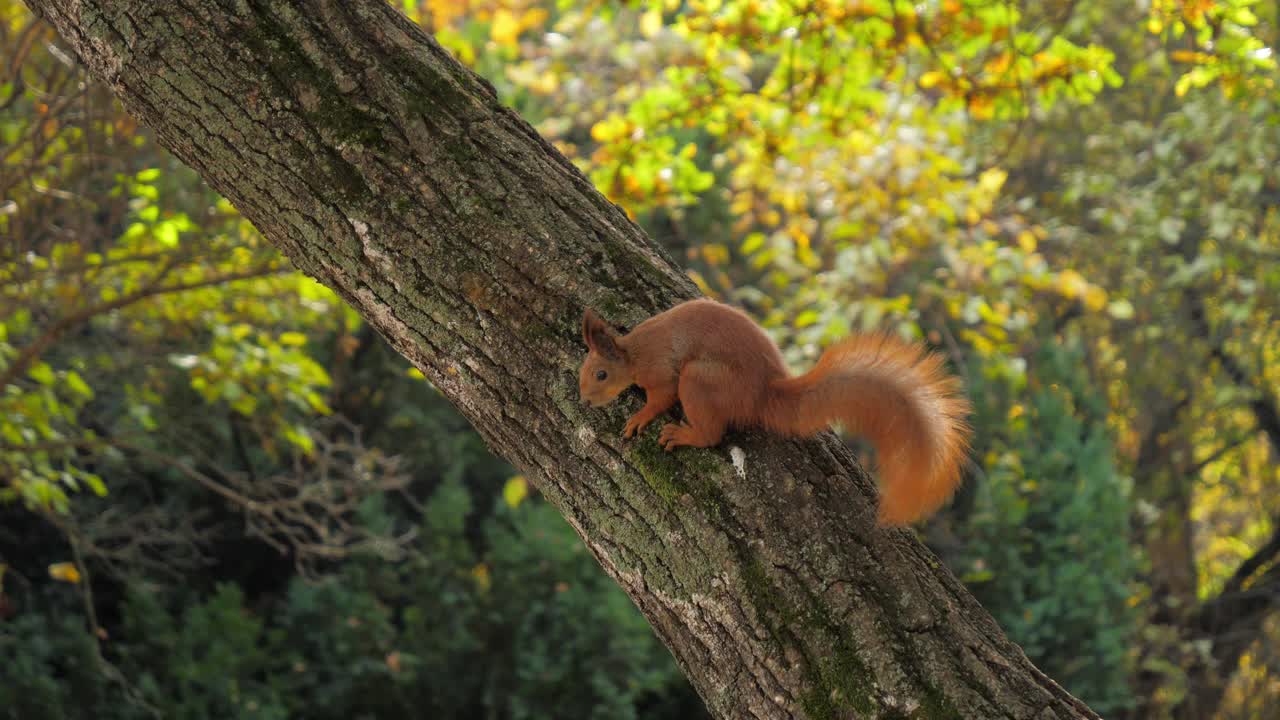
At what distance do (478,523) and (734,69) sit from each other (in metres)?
3.52

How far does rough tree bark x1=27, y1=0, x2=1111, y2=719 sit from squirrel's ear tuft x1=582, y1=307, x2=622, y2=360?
2.0 inches

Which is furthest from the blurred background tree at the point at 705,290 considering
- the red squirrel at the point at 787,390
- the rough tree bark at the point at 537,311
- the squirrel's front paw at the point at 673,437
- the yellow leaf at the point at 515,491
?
the squirrel's front paw at the point at 673,437

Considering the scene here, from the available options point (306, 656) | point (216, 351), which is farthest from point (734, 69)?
point (306, 656)

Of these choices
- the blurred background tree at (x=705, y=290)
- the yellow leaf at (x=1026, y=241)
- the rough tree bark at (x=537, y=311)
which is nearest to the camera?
the rough tree bark at (x=537, y=311)

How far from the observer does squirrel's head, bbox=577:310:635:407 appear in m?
1.74

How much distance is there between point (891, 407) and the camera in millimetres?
1833

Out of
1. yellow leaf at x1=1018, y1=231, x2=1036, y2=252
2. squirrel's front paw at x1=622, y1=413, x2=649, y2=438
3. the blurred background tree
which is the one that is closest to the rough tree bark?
squirrel's front paw at x1=622, y1=413, x2=649, y2=438

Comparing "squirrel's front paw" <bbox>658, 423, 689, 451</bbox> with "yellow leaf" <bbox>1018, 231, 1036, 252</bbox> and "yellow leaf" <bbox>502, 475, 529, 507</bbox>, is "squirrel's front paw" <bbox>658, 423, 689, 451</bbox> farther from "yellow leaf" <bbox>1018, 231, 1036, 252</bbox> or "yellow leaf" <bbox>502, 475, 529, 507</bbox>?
"yellow leaf" <bbox>1018, 231, 1036, 252</bbox>

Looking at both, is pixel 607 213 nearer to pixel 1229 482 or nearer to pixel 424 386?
pixel 424 386

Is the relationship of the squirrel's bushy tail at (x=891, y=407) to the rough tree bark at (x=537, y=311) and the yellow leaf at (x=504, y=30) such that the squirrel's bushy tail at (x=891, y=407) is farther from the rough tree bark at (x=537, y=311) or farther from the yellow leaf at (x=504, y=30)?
the yellow leaf at (x=504, y=30)

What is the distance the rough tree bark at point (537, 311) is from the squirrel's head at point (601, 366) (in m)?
0.03

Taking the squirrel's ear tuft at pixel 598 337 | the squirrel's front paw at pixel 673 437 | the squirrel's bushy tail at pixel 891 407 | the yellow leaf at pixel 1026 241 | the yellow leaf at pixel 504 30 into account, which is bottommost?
the yellow leaf at pixel 504 30

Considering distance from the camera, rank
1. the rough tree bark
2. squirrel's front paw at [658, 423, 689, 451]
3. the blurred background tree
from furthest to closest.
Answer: the blurred background tree → squirrel's front paw at [658, 423, 689, 451] → the rough tree bark

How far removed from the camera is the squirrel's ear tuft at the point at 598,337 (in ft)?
5.72
